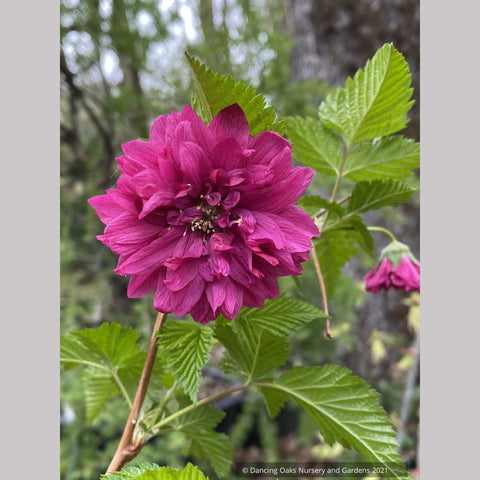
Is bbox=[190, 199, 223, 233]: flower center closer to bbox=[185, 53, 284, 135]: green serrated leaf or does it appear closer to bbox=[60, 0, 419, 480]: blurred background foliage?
bbox=[185, 53, 284, 135]: green serrated leaf

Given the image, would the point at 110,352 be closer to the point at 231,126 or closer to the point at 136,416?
the point at 136,416

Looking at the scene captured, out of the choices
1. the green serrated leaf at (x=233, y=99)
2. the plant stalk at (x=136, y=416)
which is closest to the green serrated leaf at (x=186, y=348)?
the plant stalk at (x=136, y=416)

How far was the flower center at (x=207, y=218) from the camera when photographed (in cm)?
25

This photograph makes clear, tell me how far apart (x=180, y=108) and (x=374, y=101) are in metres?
0.55

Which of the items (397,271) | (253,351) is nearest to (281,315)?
(253,351)

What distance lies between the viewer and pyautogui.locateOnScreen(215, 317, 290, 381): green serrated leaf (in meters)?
0.33

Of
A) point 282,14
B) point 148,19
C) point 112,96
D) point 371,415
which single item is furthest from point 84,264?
point 371,415

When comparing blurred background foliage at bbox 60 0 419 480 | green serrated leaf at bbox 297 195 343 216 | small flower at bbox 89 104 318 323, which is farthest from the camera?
blurred background foliage at bbox 60 0 419 480

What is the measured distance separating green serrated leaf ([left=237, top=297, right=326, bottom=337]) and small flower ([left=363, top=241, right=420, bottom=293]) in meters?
0.14

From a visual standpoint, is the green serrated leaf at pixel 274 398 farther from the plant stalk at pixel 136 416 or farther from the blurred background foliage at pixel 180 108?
the blurred background foliage at pixel 180 108

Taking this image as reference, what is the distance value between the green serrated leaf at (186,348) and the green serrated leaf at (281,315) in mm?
42

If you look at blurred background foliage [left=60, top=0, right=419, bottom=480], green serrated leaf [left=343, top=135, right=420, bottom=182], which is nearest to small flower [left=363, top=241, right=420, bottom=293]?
green serrated leaf [left=343, top=135, right=420, bottom=182]

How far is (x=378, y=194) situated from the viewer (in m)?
0.35

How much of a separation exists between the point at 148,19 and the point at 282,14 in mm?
330
